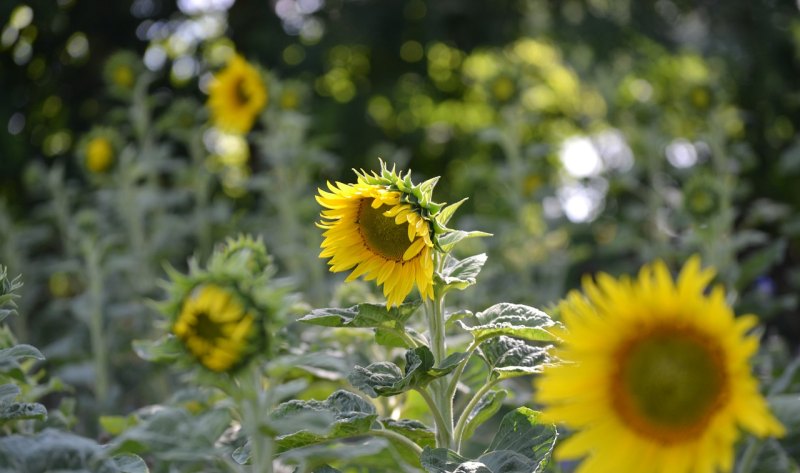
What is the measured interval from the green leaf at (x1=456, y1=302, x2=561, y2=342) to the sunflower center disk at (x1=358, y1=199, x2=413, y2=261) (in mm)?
111

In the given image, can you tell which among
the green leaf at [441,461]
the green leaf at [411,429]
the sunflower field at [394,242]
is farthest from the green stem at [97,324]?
the green leaf at [441,461]

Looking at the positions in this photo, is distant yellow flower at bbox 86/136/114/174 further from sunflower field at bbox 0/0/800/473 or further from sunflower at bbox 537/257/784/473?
sunflower at bbox 537/257/784/473

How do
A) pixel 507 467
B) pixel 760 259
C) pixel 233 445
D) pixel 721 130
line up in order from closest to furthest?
1. pixel 507 467
2. pixel 233 445
3. pixel 760 259
4. pixel 721 130

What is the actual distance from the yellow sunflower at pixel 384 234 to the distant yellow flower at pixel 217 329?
0.67 feet

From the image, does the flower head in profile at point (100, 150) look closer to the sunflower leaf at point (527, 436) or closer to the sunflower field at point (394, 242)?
the sunflower field at point (394, 242)

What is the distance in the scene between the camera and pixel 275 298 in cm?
87

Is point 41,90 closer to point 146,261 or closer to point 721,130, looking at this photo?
point 146,261

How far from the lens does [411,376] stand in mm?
981

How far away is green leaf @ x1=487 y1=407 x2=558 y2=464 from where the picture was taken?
1.01m

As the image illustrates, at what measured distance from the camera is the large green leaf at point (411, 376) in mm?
985

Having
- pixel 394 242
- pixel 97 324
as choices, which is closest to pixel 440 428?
pixel 394 242

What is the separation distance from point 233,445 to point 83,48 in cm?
243

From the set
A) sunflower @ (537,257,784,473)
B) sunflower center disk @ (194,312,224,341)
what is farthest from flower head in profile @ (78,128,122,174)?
sunflower @ (537,257,784,473)

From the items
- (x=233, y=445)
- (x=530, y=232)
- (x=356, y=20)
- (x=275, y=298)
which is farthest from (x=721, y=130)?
(x=275, y=298)
